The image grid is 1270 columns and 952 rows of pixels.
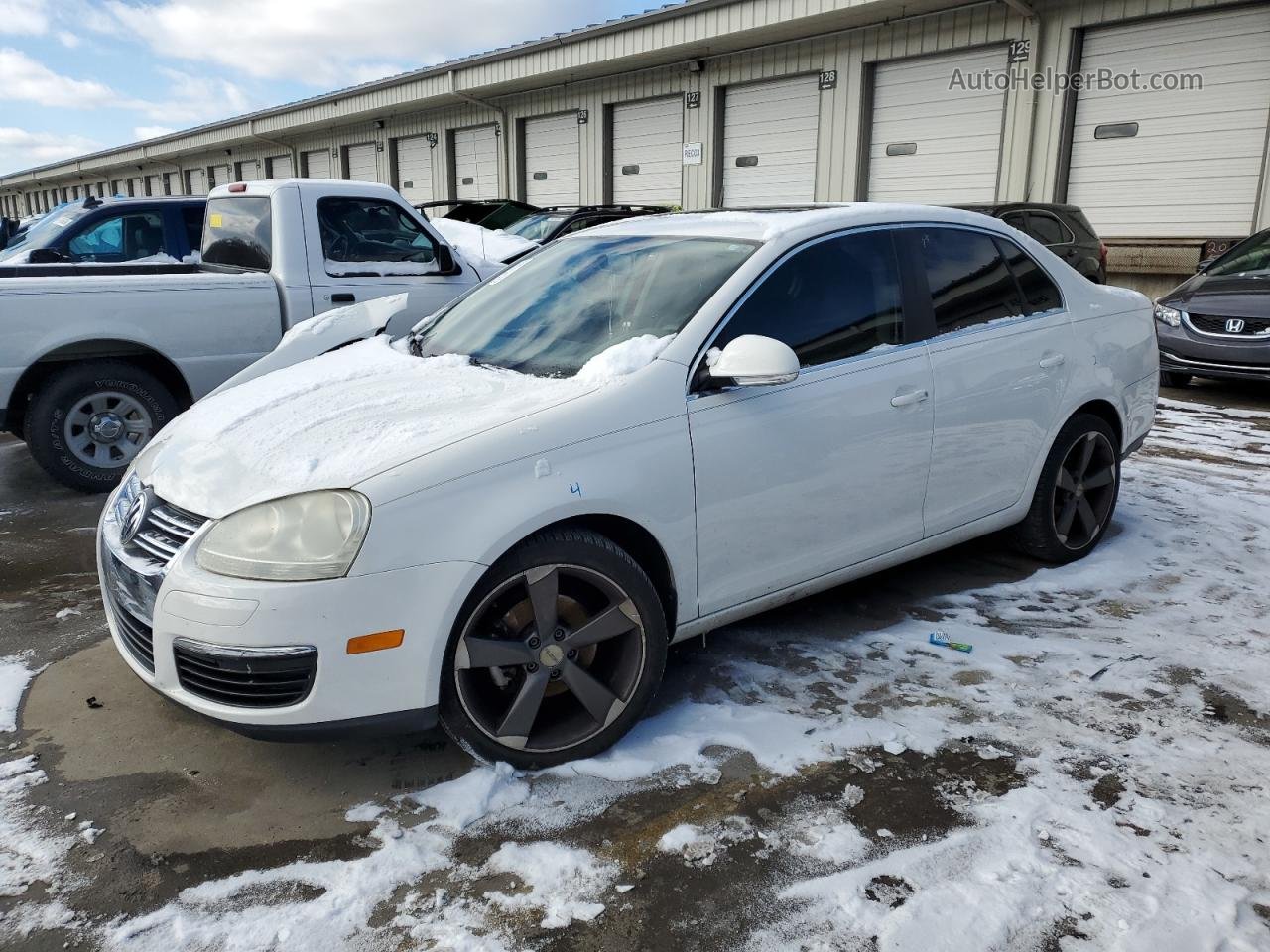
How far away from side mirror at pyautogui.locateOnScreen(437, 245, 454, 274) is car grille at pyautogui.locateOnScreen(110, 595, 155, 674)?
4524 mm

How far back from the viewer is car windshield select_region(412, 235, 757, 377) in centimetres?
332

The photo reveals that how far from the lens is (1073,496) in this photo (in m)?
4.52

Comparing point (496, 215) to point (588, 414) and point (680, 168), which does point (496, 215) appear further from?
point (588, 414)

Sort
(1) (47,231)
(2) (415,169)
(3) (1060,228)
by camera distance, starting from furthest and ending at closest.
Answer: (2) (415,169), (3) (1060,228), (1) (47,231)

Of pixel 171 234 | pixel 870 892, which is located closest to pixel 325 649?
pixel 870 892

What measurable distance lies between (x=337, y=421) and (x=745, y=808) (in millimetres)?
1617

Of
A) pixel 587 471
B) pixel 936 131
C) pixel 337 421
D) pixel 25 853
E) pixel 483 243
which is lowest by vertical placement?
pixel 25 853

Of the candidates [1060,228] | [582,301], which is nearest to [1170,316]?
[1060,228]

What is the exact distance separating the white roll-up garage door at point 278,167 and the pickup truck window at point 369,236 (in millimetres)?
27330

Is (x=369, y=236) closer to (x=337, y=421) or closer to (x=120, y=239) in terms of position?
(x=120, y=239)

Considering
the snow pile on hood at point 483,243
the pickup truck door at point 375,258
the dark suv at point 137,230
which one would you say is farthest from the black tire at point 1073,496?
the dark suv at point 137,230

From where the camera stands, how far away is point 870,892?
7.77 feet

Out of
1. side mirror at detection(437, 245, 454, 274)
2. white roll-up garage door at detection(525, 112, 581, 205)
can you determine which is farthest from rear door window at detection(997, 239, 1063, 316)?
white roll-up garage door at detection(525, 112, 581, 205)

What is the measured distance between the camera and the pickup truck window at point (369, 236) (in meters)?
6.73
